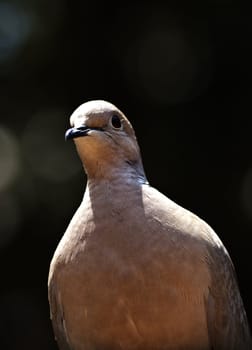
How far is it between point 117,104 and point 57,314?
8.53ft

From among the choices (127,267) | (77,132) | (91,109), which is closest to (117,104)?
(91,109)

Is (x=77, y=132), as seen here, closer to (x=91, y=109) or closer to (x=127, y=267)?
(x=91, y=109)

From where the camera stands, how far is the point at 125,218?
289 centimetres

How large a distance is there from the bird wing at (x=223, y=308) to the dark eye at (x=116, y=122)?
20.0 inches

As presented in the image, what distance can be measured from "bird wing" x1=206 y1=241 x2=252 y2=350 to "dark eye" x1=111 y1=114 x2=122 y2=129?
508 mm

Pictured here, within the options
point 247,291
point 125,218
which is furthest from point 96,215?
point 247,291

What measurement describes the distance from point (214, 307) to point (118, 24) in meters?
2.90

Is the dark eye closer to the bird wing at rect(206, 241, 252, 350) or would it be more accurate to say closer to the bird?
the bird

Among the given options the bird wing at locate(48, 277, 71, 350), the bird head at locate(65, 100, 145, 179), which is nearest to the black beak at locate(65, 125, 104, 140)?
the bird head at locate(65, 100, 145, 179)

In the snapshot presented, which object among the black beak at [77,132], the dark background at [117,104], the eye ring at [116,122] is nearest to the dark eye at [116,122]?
the eye ring at [116,122]

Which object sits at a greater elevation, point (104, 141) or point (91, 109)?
point (91, 109)

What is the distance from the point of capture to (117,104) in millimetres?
5480

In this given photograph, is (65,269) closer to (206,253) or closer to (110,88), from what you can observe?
(206,253)

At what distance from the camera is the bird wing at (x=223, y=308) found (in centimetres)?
298
